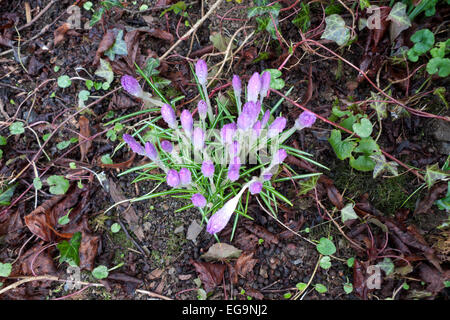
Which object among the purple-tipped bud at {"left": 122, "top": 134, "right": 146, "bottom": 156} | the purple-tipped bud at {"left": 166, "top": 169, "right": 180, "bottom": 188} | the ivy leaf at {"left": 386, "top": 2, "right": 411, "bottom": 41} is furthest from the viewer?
the ivy leaf at {"left": 386, "top": 2, "right": 411, "bottom": 41}

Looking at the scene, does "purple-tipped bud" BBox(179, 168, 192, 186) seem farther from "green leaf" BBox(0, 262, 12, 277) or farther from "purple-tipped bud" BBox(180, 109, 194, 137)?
"green leaf" BBox(0, 262, 12, 277)

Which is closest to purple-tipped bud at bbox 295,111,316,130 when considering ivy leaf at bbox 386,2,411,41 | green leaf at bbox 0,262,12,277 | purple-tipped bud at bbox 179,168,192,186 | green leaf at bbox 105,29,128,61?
purple-tipped bud at bbox 179,168,192,186

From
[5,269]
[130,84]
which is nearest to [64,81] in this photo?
[130,84]

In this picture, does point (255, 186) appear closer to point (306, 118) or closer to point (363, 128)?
point (306, 118)

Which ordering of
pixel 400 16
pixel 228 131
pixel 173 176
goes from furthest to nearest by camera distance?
1. pixel 400 16
2. pixel 228 131
3. pixel 173 176

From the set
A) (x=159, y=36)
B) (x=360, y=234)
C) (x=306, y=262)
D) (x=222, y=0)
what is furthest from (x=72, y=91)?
(x=360, y=234)

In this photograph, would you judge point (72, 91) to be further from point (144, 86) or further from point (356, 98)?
point (356, 98)
